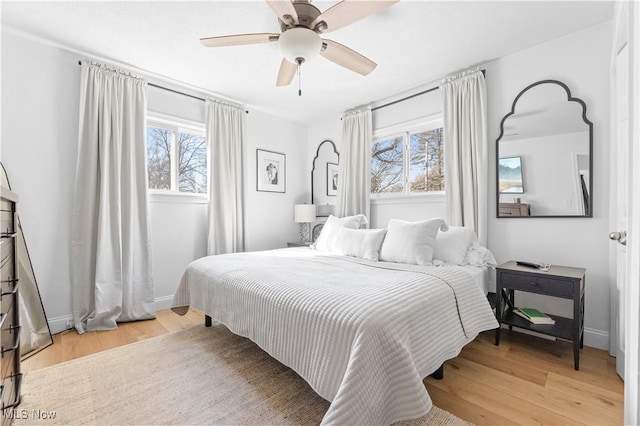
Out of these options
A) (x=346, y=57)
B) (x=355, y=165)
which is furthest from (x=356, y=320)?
(x=355, y=165)

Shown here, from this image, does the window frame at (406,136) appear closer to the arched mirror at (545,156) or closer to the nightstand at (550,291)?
the arched mirror at (545,156)

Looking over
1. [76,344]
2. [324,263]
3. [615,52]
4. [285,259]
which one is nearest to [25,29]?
[76,344]

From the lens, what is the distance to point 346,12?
1.71 m

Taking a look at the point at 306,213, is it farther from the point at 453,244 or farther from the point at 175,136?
the point at 453,244

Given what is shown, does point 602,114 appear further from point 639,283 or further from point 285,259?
point 285,259

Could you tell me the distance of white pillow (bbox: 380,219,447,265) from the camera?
7.89 ft

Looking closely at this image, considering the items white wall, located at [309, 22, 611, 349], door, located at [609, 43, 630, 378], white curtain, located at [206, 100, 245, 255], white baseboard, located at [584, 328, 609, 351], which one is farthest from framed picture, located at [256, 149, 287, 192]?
white baseboard, located at [584, 328, 609, 351]

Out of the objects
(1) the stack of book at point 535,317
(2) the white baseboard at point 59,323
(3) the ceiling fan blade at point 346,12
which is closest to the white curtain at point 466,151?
(1) the stack of book at point 535,317

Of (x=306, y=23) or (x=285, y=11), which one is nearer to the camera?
(x=285, y=11)

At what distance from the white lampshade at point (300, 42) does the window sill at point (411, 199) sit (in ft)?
6.84

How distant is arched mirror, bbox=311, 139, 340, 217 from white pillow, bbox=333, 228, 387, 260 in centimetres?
133

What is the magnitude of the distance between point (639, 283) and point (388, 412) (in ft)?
3.27

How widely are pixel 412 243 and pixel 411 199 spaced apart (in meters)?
1.10

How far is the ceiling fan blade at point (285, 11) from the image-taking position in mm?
1622
